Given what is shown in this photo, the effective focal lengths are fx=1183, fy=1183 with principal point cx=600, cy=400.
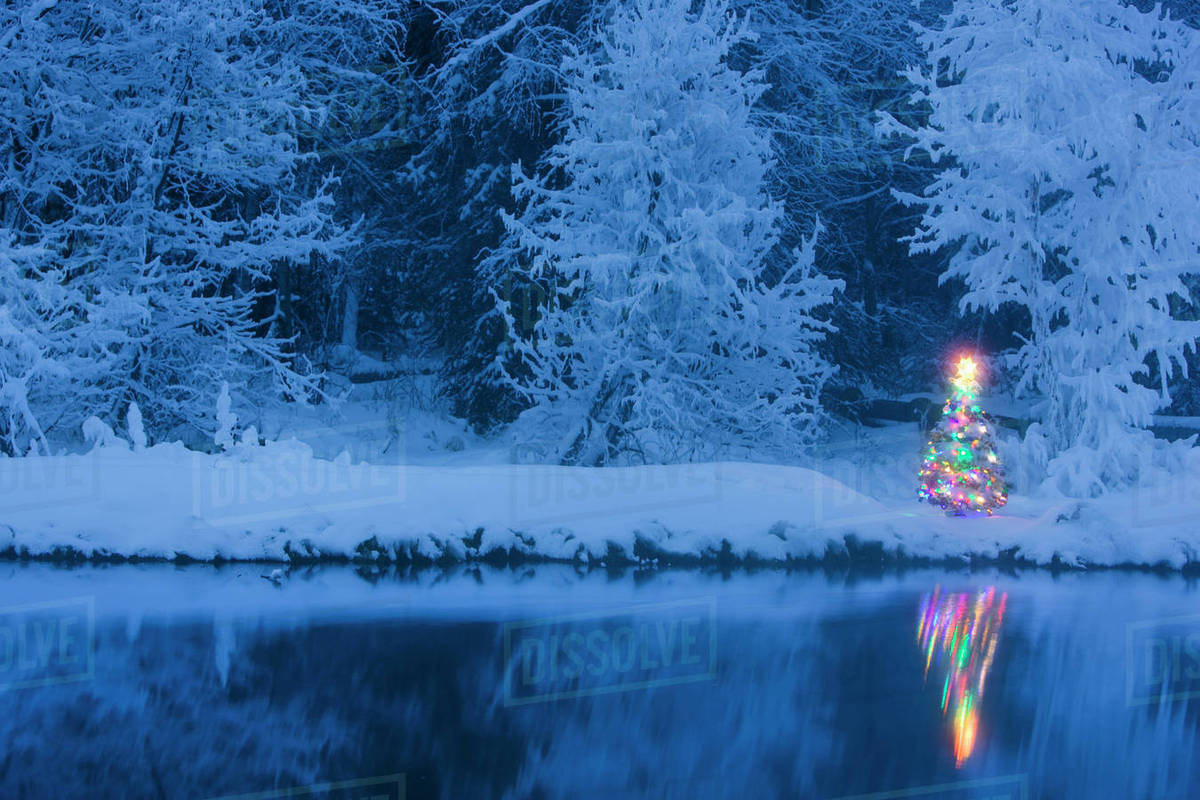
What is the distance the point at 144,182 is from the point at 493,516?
9.04 metres

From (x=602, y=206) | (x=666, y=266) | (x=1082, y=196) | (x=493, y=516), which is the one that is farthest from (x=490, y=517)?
(x=1082, y=196)

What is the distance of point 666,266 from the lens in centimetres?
1531

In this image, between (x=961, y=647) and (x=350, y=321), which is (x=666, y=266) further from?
(x=350, y=321)

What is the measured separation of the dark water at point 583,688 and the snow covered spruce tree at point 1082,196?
6.03m

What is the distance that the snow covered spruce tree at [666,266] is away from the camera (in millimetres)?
15203

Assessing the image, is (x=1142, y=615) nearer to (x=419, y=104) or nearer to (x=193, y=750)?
(x=193, y=750)

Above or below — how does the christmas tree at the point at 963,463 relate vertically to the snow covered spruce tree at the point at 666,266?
below

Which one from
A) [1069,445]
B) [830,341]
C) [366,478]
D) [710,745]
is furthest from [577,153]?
[710,745]

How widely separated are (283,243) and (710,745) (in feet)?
44.7

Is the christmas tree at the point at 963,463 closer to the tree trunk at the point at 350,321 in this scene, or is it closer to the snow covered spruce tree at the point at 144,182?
the snow covered spruce tree at the point at 144,182

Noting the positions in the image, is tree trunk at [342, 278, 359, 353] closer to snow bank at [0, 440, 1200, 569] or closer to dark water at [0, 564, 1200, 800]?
snow bank at [0, 440, 1200, 569]

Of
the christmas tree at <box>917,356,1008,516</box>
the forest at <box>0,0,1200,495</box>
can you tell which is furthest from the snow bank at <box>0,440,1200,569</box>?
the forest at <box>0,0,1200,495</box>

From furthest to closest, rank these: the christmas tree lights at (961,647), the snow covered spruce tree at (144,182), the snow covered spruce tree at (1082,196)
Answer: the snow covered spruce tree at (144,182), the snow covered spruce tree at (1082,196), the christmas tree lights at (961,647)

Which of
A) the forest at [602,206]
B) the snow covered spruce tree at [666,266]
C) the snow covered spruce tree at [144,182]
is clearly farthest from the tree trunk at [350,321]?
the snow covered spruce tree at [666,266]
